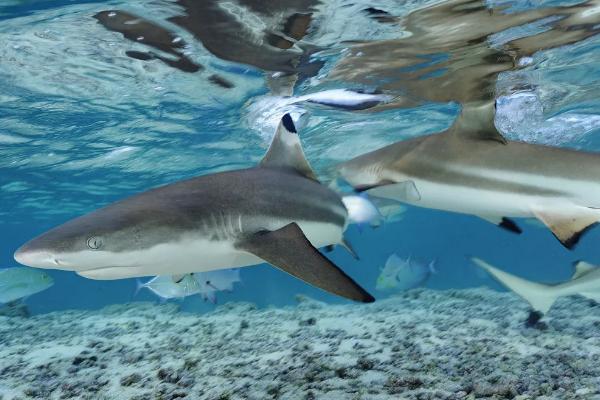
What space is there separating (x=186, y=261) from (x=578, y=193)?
3.33 m

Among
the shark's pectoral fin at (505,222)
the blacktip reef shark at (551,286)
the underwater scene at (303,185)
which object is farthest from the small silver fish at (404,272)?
the shark's pectoral fin at (505,222)

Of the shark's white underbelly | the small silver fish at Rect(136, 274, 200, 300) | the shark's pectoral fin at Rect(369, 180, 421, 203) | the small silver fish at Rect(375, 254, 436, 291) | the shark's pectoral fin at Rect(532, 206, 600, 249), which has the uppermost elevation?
the shark's white underbelly

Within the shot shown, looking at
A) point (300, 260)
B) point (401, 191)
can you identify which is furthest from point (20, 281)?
point (300, 260)

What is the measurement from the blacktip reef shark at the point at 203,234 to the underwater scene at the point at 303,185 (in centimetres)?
2

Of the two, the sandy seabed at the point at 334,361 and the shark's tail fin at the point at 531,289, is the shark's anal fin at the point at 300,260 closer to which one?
the sandy seabed at the point at 334,361

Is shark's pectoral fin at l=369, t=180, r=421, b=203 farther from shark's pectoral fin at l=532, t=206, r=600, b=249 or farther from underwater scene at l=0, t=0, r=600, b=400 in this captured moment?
shark's pectoral fin at l=532, t=206, r=600, b=249

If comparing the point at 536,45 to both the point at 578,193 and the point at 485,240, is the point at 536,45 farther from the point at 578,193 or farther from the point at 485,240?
the point at 485,240

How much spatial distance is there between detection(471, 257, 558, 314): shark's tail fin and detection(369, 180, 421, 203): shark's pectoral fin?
155 centimetres

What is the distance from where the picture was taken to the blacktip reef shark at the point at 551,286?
5.52 metres

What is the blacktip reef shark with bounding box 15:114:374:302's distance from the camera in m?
2.76

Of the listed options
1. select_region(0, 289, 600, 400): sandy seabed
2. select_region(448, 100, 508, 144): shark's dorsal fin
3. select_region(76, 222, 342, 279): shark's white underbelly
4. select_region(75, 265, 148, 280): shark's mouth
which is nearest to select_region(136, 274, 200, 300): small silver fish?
select_region(0, 289, 600, 400): sandy seabed

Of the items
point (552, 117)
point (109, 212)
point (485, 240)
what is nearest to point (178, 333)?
point (109, 212)

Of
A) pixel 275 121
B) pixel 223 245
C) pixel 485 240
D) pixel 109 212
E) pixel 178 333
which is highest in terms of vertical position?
pixel 109 212

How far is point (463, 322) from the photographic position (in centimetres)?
743
